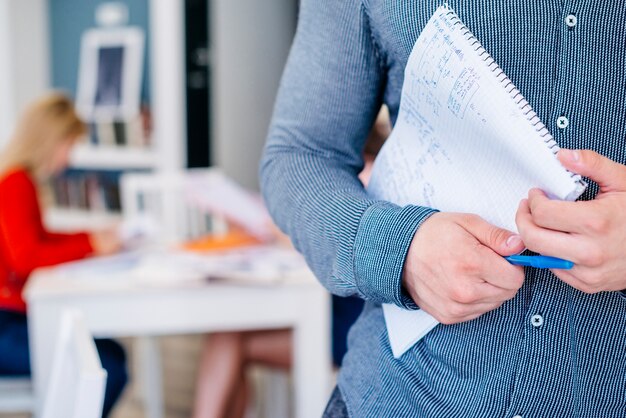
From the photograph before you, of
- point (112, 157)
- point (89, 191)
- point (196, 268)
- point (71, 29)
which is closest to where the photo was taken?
point (196, 268)

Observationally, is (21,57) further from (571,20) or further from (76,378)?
(571,20)

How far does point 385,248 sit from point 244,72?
407 cm

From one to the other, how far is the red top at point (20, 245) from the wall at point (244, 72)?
6.18 feet

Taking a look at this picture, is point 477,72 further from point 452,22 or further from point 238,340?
point 238,340

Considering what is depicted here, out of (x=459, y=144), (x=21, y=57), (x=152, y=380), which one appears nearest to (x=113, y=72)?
(x=21, y=57)

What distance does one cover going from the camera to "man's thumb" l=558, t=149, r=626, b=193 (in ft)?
1.90

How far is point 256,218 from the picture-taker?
2736mm

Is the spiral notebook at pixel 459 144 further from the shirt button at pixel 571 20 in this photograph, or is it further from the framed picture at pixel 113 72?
the framed picture at pixel 113 72

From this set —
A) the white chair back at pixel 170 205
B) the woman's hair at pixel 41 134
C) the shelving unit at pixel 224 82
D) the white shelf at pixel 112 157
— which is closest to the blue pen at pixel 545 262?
the woman's hair at pixel 41 134

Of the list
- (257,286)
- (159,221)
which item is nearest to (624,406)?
(257,286)

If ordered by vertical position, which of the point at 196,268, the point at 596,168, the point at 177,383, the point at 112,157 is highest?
the point at 596,168

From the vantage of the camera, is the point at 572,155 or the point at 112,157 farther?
the point at 112,157

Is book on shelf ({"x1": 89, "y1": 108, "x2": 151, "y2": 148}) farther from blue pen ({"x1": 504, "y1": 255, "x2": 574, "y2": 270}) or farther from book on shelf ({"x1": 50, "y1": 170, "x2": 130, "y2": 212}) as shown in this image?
blue pen ({"x1": 504, "y1": 255, "x2": 574, "y2": 270})

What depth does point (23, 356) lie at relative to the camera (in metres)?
2.37
